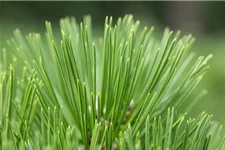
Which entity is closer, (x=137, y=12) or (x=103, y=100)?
(x=103, y=100)

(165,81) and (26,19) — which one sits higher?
(26,19)

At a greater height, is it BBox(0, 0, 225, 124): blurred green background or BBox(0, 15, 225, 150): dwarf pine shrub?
BBox(0, 0, 225, 124): blurred green background

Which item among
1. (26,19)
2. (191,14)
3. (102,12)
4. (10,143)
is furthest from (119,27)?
Result: (102,12)

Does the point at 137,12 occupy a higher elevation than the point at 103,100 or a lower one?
higher

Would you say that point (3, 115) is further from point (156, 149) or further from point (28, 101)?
point (156, 149)

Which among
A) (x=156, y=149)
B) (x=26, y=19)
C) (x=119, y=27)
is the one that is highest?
(x=26, y=19)

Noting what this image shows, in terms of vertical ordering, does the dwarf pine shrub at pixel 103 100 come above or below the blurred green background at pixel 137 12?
below

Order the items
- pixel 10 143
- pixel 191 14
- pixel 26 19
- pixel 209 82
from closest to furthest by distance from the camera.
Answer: pixel 10 143, pixel 209 82, pixel 191 14, pixel 26 19

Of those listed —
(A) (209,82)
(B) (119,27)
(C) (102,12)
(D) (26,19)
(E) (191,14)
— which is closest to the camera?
(B) (119,27)

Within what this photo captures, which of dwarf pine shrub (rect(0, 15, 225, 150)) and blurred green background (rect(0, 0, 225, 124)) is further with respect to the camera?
blurred green background (rect(0, 0, 225, 124))

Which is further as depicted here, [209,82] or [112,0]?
[112,0]

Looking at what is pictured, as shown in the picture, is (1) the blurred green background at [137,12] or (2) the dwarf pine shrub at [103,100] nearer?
(2) the dwarf pine shrub at [103,100]
